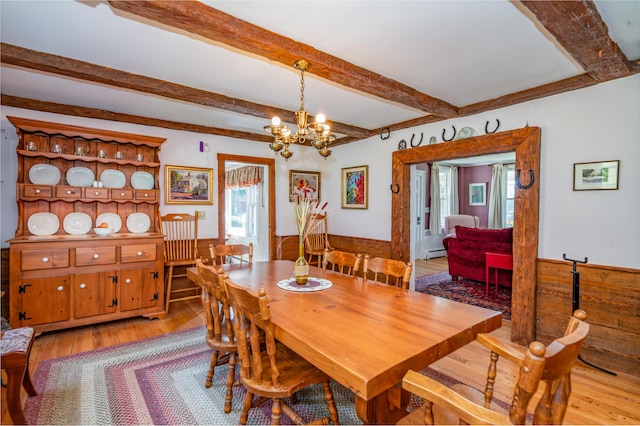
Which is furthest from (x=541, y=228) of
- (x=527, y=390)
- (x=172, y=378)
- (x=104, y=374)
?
(x=104, y=374)

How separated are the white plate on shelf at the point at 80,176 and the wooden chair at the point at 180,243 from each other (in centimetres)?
89

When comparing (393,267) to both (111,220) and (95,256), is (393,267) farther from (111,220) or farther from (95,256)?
(111,220)

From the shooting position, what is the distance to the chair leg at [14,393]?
1747mm

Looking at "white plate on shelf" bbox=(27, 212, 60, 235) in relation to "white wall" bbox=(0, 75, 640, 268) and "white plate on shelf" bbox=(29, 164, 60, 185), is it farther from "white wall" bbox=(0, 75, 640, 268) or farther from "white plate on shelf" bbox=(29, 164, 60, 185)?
"white plate on shelf" bbox=(29, 164, 60, 185)

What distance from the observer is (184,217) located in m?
4.27

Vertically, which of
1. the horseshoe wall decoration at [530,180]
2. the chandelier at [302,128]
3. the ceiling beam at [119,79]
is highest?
the ceiling beam at [119,79]

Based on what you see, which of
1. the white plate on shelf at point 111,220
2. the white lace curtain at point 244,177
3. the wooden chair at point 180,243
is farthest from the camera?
the white lace curtain at point 244,177

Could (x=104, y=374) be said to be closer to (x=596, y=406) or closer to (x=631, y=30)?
(x=596, y=406)

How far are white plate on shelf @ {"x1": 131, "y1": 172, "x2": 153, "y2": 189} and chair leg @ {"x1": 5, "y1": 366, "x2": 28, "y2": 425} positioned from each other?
258 centimetres

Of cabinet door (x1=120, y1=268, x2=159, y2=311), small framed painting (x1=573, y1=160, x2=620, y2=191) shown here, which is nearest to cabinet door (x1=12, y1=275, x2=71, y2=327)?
cabinet door (x1=120, y1=268, x2=159, y2=311)

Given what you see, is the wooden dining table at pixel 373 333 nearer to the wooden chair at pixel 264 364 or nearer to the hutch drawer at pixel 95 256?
the wooden chair at pixel 264 364

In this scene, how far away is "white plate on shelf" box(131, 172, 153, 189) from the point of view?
156 inches

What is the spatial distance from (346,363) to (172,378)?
1890 millimetres

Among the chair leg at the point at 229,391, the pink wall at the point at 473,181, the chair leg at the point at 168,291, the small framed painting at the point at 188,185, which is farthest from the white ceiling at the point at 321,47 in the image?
the pink wall at the point at 473,181
